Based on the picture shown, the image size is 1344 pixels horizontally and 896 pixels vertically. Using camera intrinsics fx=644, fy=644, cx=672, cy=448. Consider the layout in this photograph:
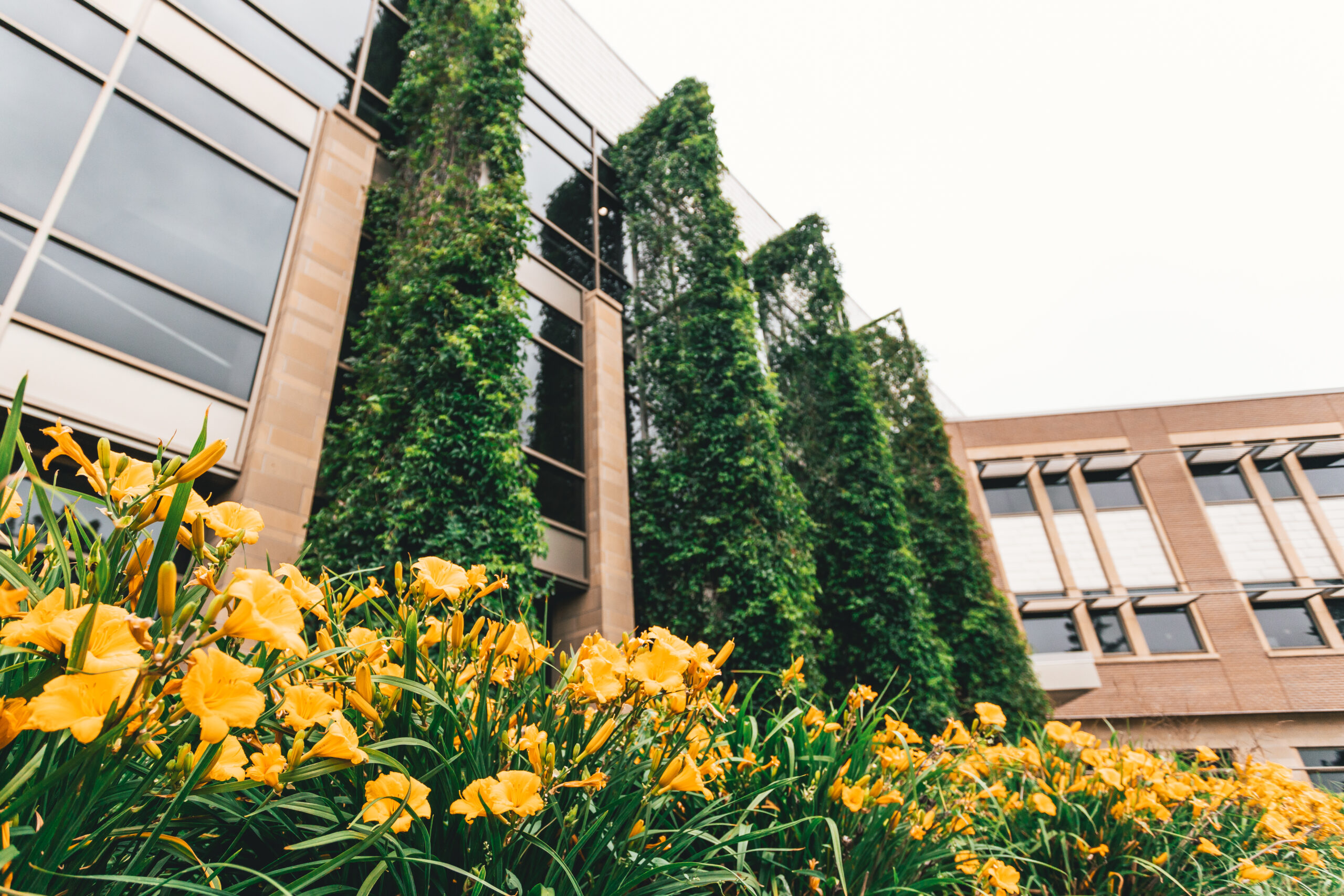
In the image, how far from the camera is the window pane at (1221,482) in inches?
738

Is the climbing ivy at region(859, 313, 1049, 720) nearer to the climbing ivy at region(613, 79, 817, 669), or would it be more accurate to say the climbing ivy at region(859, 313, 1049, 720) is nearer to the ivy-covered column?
the ivy-covered column

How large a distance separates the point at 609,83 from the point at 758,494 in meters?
8.80

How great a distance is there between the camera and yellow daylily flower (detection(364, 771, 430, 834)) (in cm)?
95

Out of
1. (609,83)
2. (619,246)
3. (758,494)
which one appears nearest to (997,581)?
(758,494)

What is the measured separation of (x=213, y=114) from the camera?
615 centimetres

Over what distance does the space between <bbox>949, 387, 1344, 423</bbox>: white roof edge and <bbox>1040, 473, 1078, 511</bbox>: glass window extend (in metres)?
1.97

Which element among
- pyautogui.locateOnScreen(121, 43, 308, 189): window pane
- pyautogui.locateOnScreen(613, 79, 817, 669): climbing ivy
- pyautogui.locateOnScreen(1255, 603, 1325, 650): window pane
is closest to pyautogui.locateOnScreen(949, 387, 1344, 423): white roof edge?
pyautogui.locateOnScreen(1255, 603, 1325, 650): window pane

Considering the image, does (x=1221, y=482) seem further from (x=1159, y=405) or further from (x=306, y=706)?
(x=306, y=706)

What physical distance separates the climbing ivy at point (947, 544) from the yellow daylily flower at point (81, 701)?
9.66 metres

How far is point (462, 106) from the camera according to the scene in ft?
23.1

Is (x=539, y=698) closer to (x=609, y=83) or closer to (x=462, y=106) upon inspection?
(x=462, y=106)

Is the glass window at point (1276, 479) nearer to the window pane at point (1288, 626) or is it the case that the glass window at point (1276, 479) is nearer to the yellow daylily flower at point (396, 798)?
the window pane at point (1288, 626)

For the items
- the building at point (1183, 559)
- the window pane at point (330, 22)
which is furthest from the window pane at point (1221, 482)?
the window pane at point (330, 22)

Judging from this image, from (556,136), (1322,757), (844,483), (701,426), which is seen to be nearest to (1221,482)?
(1322,757)
